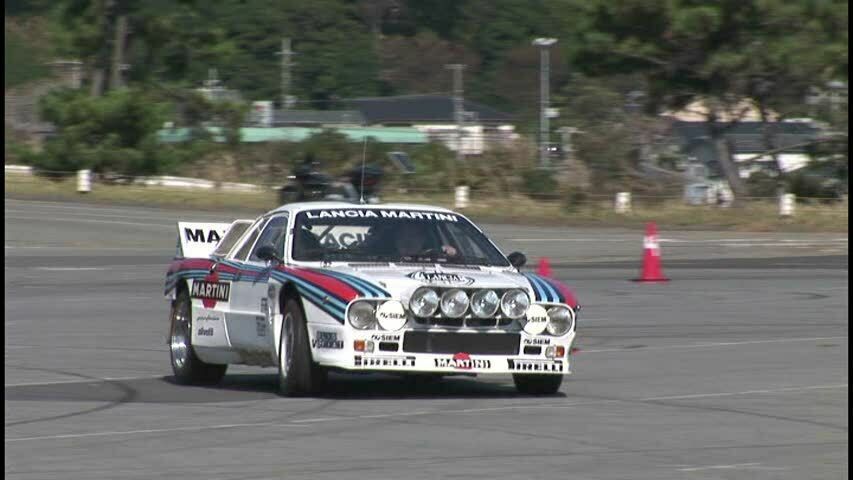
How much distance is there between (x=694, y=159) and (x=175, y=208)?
1710cm

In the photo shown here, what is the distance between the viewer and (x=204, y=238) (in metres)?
14.3

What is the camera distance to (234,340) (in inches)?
506

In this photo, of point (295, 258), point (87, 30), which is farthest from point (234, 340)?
point (87, 30)

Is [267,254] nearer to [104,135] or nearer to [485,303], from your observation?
[485,303]

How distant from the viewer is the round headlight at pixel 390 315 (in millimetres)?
11430

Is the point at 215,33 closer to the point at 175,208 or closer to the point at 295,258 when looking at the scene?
the point at 175,208

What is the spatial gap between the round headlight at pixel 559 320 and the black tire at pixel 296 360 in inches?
59.9

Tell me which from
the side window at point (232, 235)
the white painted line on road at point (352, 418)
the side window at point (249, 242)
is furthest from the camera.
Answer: the side window at point (232, 235)

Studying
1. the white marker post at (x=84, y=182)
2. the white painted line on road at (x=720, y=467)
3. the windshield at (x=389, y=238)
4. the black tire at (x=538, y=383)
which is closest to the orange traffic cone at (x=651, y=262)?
the windshield at (x=389, y=238)

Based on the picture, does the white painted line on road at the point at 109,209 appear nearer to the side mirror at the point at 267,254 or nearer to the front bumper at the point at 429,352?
the side mirror at the point at 267,254

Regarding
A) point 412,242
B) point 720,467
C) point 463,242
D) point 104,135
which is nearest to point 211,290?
point 412,242

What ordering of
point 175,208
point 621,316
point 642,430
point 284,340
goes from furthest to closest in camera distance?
point 175,208
point 621,316
point 284,340
point 642,430

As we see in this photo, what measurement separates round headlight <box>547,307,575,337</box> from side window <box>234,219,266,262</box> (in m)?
2.55

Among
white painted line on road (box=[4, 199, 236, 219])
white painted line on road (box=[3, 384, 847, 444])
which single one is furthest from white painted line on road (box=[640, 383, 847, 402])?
white painted line on road (box=[4, 199, 236, 219])
